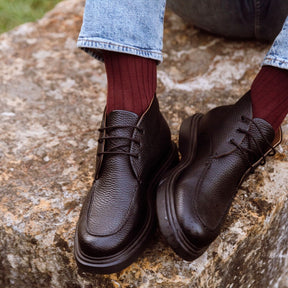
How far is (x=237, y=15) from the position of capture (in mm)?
1430

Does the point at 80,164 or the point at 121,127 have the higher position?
the point at 121,127

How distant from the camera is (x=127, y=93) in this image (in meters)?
1.06

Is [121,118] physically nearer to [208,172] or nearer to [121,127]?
[121,127]

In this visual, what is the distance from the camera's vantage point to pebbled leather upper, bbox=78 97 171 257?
2.93ft

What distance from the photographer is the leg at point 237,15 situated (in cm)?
135

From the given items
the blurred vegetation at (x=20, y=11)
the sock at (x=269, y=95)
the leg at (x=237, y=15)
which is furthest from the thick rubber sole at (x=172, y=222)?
the blurred vegetation at (x=20, y=11)

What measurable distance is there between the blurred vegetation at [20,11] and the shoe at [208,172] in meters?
1.93

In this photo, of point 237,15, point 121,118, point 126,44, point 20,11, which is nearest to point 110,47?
point 126,44

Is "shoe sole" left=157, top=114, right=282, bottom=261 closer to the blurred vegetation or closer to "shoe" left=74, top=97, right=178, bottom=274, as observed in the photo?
"shoe" left=74, top=97, right=178, bottom=274

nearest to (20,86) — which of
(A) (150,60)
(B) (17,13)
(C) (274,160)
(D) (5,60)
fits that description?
(D) (5,60)

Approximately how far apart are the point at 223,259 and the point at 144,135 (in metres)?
0.38

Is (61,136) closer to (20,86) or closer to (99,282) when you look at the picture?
(20,86)

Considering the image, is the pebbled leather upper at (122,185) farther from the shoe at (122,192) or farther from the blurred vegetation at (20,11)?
the blurred vegetation at (20,11)

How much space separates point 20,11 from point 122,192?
220cm
